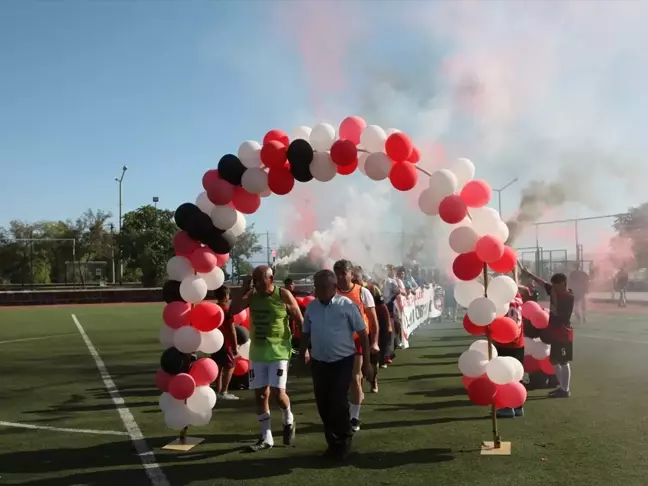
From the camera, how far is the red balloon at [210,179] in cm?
661

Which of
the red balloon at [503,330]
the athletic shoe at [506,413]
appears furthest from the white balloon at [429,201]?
the athletic shoe at [506,413]

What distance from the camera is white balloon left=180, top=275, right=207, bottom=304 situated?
6.52 m

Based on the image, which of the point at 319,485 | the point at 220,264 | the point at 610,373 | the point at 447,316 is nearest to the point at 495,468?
the point at 319,485

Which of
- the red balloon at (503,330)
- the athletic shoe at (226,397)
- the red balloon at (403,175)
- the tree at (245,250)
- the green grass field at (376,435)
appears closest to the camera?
the green grass field at (376,435)

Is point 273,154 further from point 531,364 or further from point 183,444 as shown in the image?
point 531,364

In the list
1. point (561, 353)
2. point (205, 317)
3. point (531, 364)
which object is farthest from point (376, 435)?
point (531, 364)

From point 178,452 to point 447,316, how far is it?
16.2 metres

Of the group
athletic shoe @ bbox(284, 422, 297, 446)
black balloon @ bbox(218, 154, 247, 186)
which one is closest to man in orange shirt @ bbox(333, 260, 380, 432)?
athletic shoe @ bbox(284, 422, 297, 446)

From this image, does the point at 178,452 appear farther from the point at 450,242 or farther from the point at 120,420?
the point at 450,242

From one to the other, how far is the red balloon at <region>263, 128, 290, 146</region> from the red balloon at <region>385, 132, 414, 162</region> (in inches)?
42.5

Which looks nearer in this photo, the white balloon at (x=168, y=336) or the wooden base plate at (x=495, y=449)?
the wooden base plate at (x=495, y=449)

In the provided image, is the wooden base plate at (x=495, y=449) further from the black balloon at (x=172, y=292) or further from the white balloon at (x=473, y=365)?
the black balloon at (x=172, y=292)

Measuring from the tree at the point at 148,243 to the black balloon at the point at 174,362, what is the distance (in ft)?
130

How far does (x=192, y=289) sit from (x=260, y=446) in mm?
1712
